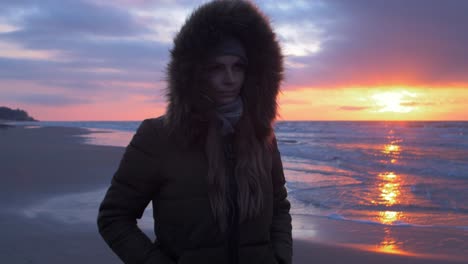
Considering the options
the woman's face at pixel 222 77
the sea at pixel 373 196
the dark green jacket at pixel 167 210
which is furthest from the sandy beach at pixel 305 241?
the woman's face at pixel 222 77

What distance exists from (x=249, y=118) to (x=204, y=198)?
1.43 feet

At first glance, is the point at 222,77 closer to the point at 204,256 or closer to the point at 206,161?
the point at 206,161

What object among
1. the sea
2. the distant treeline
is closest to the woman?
the sea

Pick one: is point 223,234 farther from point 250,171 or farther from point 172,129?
point 172,129

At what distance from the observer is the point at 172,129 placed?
69.0 inches

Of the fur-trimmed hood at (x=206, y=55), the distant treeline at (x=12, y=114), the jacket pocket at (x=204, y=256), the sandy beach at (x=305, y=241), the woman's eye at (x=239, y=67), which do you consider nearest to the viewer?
the jacket pocket at (x=204, y=256)

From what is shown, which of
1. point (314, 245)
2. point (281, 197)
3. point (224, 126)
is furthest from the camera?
point (314, 245)

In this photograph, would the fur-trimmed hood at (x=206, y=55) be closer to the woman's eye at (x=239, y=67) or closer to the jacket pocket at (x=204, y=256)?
the woman's eye at (x=239, y=67)

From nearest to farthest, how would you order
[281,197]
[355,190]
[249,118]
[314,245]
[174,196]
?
[174,196] < [249,118] < [281,197] < [314,245] < [355,190]

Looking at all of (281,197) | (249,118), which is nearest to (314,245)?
(281,197)

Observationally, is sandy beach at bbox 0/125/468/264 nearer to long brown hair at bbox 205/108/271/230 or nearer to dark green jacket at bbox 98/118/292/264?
dark green jacket at bbox 98/118/292/264

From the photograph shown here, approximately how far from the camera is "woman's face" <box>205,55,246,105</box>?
6.12ft

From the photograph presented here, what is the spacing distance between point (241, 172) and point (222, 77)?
1.37 ft

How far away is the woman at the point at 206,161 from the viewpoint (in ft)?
5.62
